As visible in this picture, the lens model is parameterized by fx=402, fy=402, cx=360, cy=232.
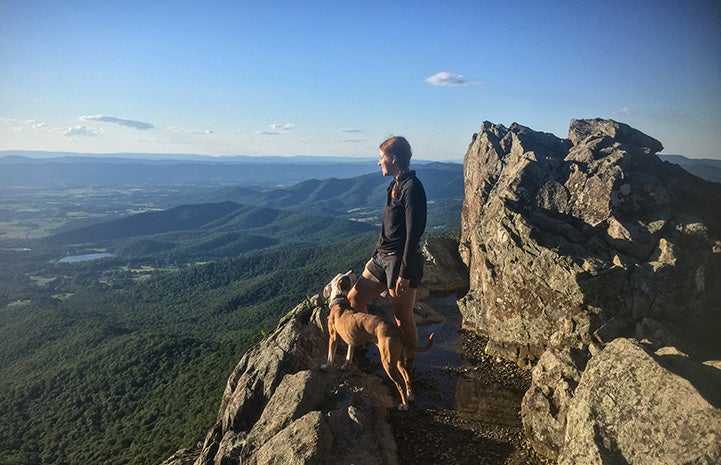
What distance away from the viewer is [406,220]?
317 inches

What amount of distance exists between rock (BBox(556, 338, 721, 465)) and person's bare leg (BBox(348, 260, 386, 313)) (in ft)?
14.9

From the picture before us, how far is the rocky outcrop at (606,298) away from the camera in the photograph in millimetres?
6609

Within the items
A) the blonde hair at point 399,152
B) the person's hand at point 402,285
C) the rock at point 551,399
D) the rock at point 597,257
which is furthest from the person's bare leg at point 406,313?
the rock at point 597,257

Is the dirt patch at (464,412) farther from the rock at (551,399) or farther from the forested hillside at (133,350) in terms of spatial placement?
the forested hillside at (133,350)

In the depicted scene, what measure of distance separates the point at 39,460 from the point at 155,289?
91778 mm

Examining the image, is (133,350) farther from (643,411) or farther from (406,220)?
(643,411)

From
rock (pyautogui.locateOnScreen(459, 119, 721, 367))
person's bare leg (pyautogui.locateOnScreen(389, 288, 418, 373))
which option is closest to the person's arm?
person's bare leg (pyautogui.locateOnScreen(389, 288, 418, 373))

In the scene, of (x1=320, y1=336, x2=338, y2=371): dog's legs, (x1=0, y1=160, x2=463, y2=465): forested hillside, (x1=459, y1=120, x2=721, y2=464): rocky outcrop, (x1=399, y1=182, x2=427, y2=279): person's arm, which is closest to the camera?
(x1=459, y1=120, x2=721, y2=464): rocky outcrop

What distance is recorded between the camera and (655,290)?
12.5 m

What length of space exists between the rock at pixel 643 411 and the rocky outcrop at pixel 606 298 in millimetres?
18

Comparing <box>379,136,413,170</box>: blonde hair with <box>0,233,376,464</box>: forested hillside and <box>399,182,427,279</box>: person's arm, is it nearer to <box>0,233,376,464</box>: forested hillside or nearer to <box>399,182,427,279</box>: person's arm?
<box>399,182,427,279</box>: person's arm

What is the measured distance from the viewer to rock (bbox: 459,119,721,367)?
12367 mm

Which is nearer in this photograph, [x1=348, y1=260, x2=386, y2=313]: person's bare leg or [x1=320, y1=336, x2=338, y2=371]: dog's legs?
[x1=348, y1=260, x2=386, y2=313]: person's bare leg

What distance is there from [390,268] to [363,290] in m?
1.16
